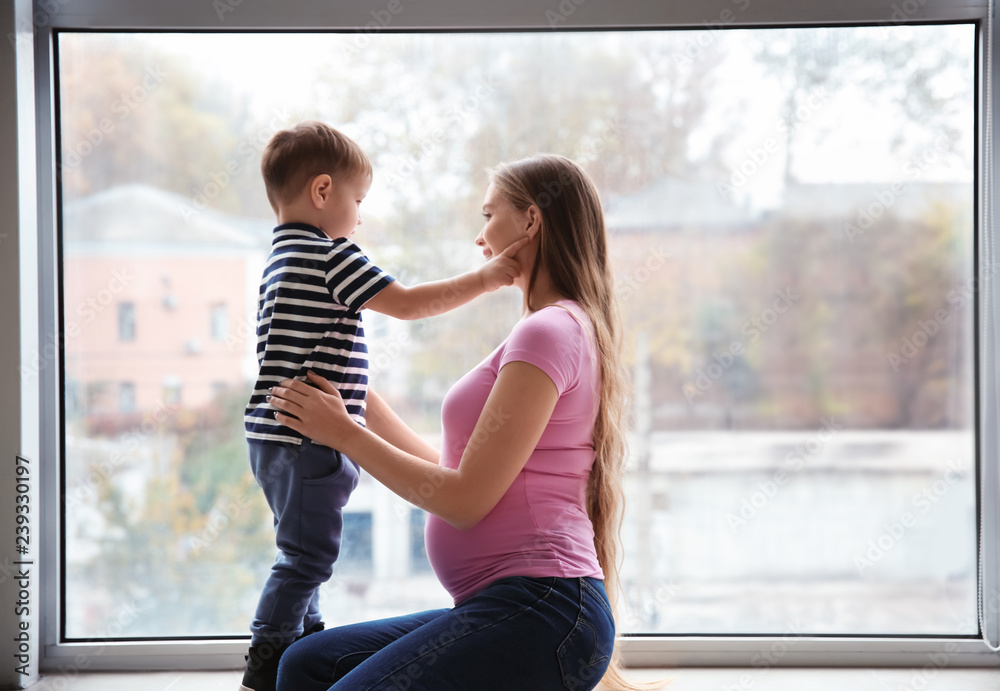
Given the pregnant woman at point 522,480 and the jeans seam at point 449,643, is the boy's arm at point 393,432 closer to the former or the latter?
the pregnant woman at point 522,480

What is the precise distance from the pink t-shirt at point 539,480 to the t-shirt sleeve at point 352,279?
0.78 ft

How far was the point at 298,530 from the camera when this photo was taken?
1304 mm

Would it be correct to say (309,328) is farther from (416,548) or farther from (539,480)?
(416,548)

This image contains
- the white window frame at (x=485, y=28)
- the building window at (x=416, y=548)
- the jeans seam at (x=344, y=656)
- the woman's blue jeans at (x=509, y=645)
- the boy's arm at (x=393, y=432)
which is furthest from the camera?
the building window at (x=416, y=548)

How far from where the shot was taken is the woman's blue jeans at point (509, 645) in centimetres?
114

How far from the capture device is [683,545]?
1786 millimetres

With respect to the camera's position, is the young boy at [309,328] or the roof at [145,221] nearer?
the young boy at [309,328]

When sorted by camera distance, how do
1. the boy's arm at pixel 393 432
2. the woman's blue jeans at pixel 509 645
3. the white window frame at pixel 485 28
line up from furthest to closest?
1. the white window frame at pixel 485 28
2. the boy's arm at pixel 393 432
3. the woman's blue jeans at pixel 509 645

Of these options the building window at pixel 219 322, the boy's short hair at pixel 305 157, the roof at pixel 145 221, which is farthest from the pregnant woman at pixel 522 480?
the roof at pixel 145 221

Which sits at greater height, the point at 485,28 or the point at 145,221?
the point at 485,28

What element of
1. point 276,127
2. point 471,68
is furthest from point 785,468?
point 276,127

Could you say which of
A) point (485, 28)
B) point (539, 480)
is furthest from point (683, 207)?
point (539, 480)

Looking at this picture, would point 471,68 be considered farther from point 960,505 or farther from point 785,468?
point 960,505

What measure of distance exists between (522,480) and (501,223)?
0.49m
